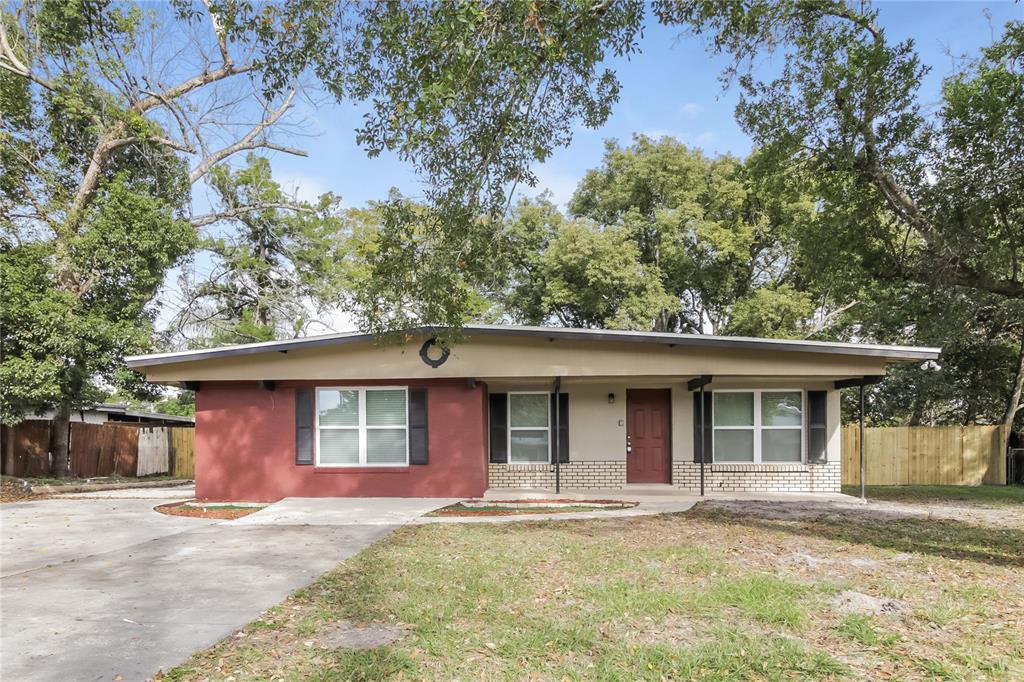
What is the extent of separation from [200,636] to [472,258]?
4.78 m

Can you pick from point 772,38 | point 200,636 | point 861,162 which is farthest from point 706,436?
point 200,636

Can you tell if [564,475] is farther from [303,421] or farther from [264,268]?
[264,268]

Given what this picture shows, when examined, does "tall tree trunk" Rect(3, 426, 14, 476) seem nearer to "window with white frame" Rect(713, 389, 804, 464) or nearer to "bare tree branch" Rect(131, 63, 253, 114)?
"bare tree branch" Rect(131, 63, 253, 114)

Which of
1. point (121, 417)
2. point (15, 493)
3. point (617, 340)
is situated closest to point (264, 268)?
point (121, 417)

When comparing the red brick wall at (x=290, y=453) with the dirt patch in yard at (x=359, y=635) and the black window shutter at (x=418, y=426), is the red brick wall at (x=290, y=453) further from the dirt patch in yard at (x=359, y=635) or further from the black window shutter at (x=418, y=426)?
the dirt patch in yard at (x=359, y=635)

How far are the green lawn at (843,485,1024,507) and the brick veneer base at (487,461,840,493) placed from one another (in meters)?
1.04

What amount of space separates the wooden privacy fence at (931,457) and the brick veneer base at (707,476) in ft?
17.5

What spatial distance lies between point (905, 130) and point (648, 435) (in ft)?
23.4

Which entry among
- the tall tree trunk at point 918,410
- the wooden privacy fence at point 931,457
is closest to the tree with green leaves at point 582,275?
the wooden privacy fence at point 931,457

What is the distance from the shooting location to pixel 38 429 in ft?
60.7

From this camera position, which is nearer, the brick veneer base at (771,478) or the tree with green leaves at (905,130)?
the tree with green leaves at (905,130)

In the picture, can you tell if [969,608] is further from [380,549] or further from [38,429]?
[38,429]

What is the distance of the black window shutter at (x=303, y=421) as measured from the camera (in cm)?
1263

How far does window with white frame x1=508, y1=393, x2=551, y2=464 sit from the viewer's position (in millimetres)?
14062
